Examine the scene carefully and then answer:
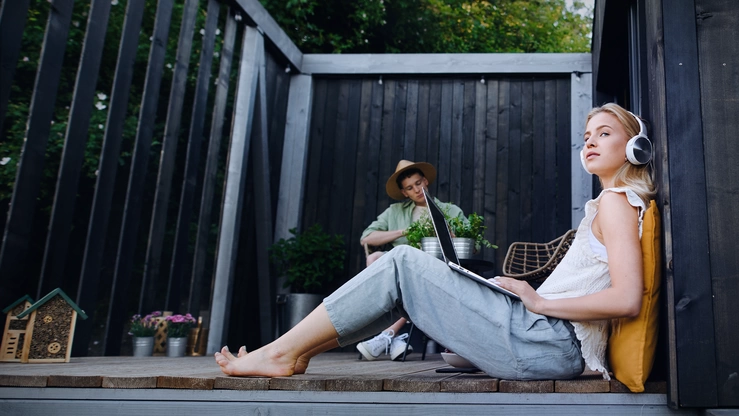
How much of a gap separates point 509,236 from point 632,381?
3149 millimetres

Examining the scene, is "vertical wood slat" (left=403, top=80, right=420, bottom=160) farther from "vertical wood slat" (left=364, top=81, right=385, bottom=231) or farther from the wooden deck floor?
the wooden deck floor

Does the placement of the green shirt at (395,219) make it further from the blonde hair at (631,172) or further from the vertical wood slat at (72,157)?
the blonde hair at (631,172)

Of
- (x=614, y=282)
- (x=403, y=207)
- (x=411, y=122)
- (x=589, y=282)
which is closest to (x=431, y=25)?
(x=411, y=122)

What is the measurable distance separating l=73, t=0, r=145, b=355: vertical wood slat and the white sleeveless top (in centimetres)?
229

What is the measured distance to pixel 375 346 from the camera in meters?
3.48

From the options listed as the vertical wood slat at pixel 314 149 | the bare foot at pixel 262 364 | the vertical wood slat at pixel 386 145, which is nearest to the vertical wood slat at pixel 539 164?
the vertical wood slat at pixel 386 145

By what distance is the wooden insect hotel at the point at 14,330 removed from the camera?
2.78 m

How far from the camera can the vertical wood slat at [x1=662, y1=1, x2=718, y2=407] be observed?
1.58 meters

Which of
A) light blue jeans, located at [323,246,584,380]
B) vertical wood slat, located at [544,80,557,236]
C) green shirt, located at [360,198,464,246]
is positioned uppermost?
vertical wood slat, located at [544,80,557,236]

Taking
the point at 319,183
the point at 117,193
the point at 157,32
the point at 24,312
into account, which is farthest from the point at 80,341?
the point at 117,193

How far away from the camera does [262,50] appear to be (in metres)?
4.66

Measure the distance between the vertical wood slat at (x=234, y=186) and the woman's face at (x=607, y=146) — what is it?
111 inches

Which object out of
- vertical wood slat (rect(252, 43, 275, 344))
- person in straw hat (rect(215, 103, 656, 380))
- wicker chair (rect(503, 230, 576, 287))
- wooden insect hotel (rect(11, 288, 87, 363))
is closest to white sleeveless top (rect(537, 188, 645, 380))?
person in straw hat (rect(215, 103, 656, 380))

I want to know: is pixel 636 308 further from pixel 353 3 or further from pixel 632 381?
pixel 353 3
